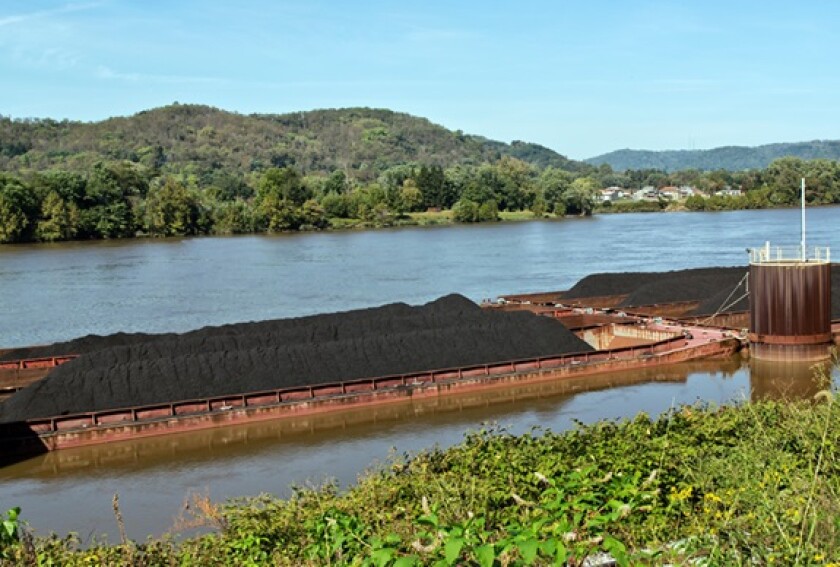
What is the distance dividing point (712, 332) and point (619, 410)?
900cm

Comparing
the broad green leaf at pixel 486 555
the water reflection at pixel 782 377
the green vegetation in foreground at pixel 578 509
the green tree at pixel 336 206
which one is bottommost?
the water reflection at pixel 782 377

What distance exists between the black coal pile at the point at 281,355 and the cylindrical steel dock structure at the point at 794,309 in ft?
17.6

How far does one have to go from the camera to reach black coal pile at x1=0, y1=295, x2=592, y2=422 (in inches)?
884

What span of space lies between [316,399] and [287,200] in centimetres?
8779

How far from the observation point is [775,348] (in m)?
27.7

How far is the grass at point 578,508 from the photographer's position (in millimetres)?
5660

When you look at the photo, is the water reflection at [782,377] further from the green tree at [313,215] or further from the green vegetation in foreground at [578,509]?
the green tree at [313,215]

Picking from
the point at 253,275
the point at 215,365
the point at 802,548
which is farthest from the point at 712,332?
the point at 253,275

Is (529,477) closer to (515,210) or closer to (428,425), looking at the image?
(428,425)

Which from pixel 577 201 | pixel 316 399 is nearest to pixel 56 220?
pixel 577 201

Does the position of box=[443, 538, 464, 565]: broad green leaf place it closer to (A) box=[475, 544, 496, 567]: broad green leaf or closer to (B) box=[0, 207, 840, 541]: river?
(A) box=[475, 544, 496, 567]: broad green leaf

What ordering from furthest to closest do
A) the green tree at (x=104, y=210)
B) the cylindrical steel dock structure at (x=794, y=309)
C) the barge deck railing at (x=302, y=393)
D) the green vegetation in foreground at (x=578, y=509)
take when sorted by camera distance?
the green tree at (x=104, y=210) < the cylindrical steel dock structure at (x=794, y=309) < the barge deck railing at (x=302, y=393) < the green vegetation in foreground at (x=578, y=509)

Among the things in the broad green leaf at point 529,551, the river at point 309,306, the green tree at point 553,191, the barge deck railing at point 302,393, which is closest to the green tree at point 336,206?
the river at point 309,306

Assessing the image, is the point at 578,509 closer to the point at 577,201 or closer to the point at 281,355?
the point at 281,355
